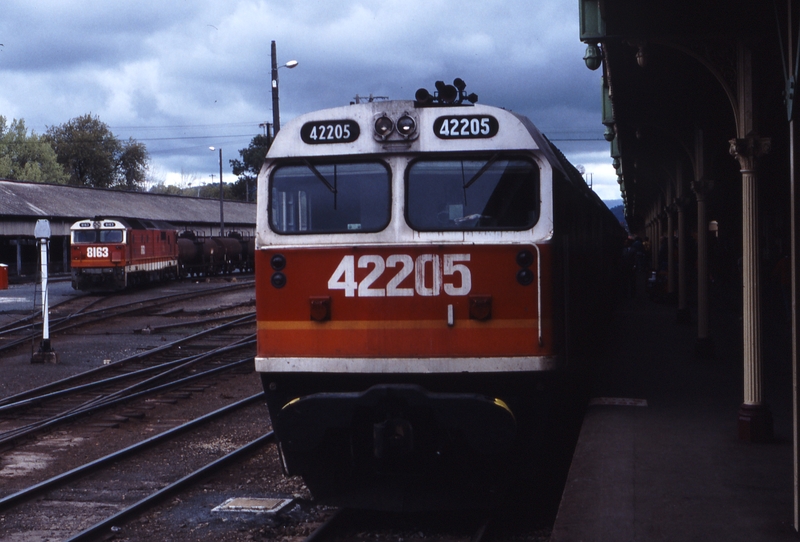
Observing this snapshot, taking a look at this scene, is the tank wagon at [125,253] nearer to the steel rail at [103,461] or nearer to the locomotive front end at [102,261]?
the locomotive front end at [102,261]

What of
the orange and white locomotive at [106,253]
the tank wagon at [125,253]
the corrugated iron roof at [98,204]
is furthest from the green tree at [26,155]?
the orange and white locomotive at [106,253]

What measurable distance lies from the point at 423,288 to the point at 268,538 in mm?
2099

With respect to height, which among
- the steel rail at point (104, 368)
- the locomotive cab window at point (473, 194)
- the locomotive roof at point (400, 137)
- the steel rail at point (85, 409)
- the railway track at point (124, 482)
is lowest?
the railway track at point (124, 482)

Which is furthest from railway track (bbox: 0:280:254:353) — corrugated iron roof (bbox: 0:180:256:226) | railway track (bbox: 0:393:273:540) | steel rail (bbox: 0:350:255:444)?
corrugated iron roof (bbox: 0:180:256:226)

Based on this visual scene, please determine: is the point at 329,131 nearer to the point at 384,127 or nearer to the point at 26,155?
the point at 384,127

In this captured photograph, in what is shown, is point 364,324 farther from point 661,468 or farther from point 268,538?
point 661,468

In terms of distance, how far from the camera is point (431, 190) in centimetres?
640

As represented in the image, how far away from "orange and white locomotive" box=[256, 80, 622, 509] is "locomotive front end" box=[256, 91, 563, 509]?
10mm

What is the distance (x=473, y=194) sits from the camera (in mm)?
6363

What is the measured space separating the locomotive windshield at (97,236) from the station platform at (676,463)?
2476cm

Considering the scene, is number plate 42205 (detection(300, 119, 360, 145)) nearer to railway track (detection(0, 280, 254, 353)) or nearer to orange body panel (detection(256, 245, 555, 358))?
orange body panel (detection(256, 245, 555, 358))

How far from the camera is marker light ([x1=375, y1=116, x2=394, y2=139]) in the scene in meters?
6.41

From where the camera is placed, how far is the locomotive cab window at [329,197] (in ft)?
21.2

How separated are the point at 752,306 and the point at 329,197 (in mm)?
3669
